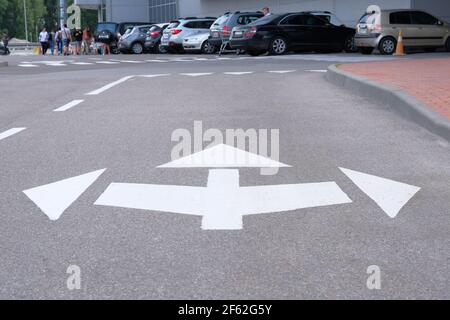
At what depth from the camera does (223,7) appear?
54406 millimetres

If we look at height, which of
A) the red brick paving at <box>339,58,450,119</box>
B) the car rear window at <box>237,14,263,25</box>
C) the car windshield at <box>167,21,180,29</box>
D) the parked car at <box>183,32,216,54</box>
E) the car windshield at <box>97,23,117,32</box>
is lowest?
the parked car at <box>183,32,216,54</box>

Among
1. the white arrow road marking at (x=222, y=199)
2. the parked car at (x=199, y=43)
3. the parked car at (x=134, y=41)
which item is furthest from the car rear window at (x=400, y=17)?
the white arrow road marking at (x=222, y=199)

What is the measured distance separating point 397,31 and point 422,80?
49.2 ft

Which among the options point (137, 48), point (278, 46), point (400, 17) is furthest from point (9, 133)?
point (137, 48)

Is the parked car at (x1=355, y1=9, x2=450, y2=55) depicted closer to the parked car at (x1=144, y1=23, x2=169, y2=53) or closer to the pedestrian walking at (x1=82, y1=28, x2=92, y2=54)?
the parked car at (x1=144, y1=23, x2=169, y2=53)

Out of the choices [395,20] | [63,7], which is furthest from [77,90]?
[63,7]

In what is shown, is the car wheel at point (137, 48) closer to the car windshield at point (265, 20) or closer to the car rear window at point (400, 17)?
the car windshield at point (265, 20)

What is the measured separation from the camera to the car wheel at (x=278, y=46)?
29344 millimetres

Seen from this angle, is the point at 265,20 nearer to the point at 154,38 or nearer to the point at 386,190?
the point at 154,38

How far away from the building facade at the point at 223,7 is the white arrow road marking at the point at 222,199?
29099 millimetres

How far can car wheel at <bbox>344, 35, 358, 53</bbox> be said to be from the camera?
30.8 metres

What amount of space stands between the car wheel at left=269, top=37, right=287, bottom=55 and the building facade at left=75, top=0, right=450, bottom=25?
23.2ft

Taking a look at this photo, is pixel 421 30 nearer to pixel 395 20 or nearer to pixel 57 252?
pixel 395 20

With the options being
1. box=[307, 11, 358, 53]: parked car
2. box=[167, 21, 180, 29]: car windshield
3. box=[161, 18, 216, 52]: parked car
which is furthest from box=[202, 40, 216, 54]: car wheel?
box=[307, 11, 358, 53]: parked car
